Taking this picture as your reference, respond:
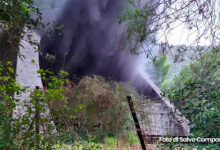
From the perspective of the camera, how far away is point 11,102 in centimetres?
186

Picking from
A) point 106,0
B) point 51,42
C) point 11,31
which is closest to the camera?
point 11,31

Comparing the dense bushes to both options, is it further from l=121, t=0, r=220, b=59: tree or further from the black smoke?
the black smoke

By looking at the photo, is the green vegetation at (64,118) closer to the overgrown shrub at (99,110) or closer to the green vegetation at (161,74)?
the overgrown shrub at (99,110)

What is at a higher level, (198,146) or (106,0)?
(106,0)

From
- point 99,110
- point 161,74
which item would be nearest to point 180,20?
point 99,110

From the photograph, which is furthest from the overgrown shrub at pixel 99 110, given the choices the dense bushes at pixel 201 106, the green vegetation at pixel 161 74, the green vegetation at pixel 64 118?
the green vegetation at pixel 161 74

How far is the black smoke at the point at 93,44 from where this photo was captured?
736cm

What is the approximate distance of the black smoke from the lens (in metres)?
7.36

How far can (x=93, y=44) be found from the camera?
→ 27.3 ft

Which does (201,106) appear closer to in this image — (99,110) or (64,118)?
(64,118)

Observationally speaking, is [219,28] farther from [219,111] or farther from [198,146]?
[198,146]

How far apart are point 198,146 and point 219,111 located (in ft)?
1.02

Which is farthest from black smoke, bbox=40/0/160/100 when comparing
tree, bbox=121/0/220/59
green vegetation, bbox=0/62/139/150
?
tree, bbox=121/0/220/59

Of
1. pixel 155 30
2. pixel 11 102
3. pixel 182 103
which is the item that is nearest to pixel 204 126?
pixel 182 103
